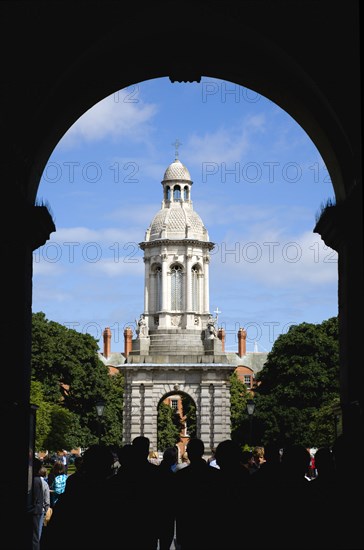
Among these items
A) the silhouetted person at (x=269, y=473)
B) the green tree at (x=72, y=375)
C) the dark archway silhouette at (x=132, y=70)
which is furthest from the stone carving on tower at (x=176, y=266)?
the silhouetted person at (x=269, y=473)

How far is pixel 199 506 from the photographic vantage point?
12.4 meters

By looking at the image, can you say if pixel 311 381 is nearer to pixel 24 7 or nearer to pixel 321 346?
pixel 321 346

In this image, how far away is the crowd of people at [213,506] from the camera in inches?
420

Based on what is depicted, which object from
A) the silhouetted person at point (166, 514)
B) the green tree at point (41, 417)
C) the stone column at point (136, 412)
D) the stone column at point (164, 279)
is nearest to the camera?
the silhouetted person at point (166, 514)

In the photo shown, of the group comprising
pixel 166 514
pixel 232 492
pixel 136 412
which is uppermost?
pixel 136 412

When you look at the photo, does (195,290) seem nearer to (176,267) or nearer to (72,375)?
(176,267)

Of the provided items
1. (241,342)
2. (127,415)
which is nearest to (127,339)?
(241,342)

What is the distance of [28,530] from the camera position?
59.9ft

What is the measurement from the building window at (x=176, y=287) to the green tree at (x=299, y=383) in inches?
304

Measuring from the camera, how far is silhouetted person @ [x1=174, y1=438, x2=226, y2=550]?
39.1 feet

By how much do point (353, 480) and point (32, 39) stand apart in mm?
9336

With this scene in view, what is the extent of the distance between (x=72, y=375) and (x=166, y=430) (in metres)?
30.3

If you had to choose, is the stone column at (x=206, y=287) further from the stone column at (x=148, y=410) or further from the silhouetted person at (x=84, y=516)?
the silhouetted person at (x=84, y=516)

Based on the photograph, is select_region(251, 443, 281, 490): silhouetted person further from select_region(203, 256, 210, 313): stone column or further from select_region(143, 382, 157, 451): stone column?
select_region(203, 256, 210, 313): stone column
